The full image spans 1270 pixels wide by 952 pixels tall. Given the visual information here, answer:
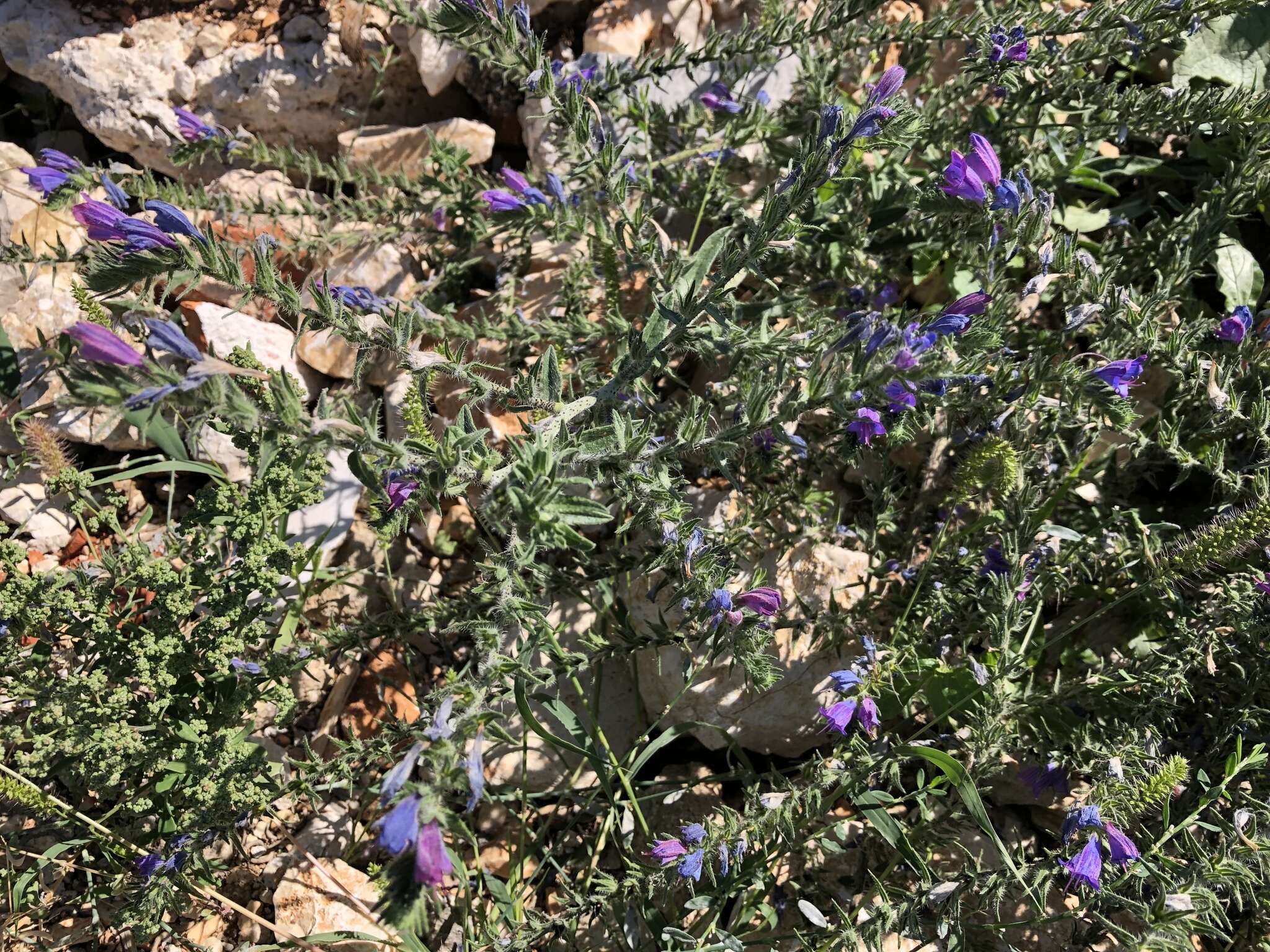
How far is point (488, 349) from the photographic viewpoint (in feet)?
15.1

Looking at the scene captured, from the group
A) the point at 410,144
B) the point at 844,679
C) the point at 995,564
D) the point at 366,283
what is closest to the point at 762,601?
the point at 844,679

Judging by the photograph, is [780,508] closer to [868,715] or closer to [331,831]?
[868,715]

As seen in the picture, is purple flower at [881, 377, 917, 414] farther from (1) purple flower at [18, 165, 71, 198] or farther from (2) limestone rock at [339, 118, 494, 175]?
(1) purple flower at [18, 165, 71, 198]

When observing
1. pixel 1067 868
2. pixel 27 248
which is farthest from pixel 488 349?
pixel 1067 868

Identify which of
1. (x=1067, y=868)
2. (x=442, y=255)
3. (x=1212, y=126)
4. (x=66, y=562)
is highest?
(x=1212, y=126)

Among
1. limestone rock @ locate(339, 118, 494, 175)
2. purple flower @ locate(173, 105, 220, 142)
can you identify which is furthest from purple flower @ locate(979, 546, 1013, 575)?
purple flower @ locate(173, 105, 220, 142)

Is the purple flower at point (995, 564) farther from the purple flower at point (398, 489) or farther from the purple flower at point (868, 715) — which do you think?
the purple flower at point (398, 489)

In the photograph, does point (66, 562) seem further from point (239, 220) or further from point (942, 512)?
point (942, 512)

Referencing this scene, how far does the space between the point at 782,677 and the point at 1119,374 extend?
1.67 m

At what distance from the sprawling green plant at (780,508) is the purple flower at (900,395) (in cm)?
3

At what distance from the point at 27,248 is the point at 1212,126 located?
4937 mm

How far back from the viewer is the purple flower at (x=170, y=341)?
2176mm

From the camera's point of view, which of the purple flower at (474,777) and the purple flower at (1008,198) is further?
the purple flower at (1008,198)

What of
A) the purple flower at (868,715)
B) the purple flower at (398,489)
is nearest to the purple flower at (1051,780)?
the purple flower at (868,715)
